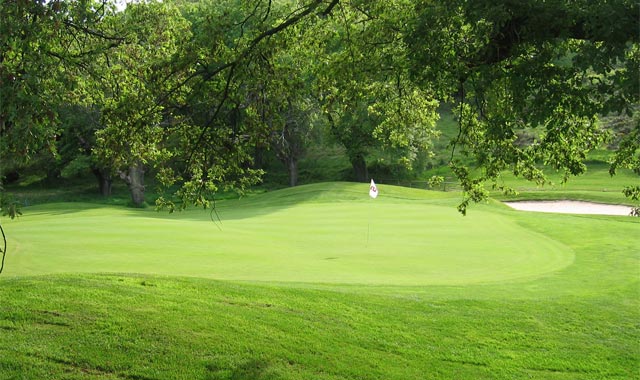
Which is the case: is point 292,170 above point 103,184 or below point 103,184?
above

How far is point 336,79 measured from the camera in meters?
10.8

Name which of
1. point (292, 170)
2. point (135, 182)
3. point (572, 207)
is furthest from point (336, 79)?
point (292, 170)

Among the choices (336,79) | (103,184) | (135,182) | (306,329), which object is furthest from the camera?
(103,184)

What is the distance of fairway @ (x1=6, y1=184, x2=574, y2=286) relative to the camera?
1300 cm

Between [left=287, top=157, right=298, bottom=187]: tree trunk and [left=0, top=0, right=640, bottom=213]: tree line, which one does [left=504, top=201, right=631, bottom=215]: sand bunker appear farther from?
[left=0, top=0, right=640, bottom=213]: tree line

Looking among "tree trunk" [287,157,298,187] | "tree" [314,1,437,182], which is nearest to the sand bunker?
"tree trunk" [287,157,298,187]

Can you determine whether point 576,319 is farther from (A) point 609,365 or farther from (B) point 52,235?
(B) point 52,235

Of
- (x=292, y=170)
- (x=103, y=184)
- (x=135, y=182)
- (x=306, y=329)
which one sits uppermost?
(x=292, y=170)

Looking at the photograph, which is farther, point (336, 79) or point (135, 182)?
point (135, 182)

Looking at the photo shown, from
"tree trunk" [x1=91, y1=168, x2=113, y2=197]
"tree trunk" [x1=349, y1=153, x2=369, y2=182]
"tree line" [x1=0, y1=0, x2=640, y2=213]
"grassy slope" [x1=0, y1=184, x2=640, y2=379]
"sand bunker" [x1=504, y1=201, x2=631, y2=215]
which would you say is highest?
"tree line" [x1=0, y1=0, x2=640, y2=213]

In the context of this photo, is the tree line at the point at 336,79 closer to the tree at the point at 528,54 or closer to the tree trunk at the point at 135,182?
the tree at the point at 528,54

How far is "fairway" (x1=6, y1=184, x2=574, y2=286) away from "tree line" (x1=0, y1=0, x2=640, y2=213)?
3010 millimetres

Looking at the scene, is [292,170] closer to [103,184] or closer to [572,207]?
[103,184]

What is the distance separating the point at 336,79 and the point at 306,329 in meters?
4.55
